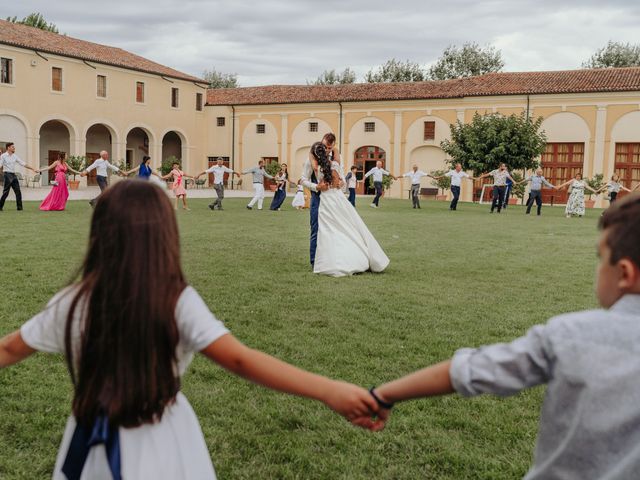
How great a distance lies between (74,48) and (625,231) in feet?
153

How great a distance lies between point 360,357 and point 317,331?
0.86m

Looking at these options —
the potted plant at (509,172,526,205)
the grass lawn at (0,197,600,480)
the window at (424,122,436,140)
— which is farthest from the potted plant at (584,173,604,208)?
the grass lawn at (0,197,600,480)

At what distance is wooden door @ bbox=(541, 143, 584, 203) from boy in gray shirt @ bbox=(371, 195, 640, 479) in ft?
136

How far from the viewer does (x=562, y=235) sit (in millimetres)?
16828

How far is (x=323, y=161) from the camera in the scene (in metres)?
9.67

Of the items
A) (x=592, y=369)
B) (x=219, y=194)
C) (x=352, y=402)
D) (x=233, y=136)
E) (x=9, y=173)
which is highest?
(x=233, y=136)

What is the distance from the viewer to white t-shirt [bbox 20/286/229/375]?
1843 millimetres

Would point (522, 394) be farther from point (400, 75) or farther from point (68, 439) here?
point (400, 75)

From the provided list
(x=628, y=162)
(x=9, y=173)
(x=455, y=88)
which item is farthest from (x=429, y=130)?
(x=9, y=173)

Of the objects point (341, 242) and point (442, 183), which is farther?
point (442, 183)

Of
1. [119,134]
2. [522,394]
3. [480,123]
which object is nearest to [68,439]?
[522,394]

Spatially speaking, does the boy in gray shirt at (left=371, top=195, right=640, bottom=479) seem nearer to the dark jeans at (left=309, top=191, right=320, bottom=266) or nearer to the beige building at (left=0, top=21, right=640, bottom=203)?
the dark jeans at (left=309, top=191, right=320, bottom=266)

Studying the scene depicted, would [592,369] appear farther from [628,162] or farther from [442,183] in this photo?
[628,162]

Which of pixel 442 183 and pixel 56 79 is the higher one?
pixel 56 79
